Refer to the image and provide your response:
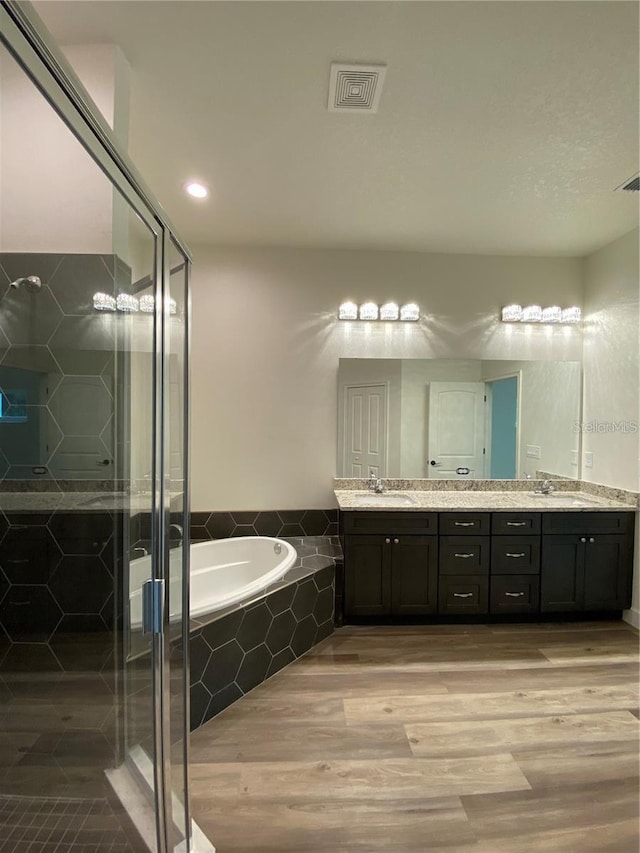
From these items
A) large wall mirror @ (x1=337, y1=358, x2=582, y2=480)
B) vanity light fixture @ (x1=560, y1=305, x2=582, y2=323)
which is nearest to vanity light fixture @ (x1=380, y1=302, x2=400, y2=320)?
large wall mirror @ (x1=337, y1=358, x2=582, y2=480)

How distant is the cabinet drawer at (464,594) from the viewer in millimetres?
2701

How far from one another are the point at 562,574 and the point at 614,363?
5.23 feet

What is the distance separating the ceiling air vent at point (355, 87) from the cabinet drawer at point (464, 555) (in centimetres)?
247

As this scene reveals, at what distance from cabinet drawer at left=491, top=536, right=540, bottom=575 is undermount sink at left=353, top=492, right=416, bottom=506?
65cm

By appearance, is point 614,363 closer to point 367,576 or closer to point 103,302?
point 367,576

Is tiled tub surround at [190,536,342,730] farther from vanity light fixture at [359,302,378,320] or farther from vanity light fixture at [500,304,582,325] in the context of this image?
vanity light fixture at [500,304,582,325]

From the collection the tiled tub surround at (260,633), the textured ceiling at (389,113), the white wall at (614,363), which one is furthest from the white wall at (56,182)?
the white wall at (614,363)

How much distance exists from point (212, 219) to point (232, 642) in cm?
261

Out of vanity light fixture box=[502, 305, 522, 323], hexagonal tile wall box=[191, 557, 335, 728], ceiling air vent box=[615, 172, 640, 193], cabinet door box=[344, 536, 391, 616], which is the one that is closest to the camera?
hexagonal tile wall box=[191, 557, 335, 728]

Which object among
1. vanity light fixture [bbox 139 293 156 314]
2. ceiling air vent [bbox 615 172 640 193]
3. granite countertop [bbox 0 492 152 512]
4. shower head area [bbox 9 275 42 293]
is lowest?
granite countertop [bbox 0 492 152 512]

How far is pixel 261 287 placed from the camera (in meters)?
3.09

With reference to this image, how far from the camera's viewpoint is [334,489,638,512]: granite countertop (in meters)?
2.68

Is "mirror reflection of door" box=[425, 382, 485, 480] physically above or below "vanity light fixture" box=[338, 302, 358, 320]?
below

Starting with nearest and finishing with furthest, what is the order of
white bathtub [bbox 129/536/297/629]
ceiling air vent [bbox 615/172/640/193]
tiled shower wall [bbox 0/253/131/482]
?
tiled shower wall [bbox 0/253/131/482] → ceiling air vent [bbox 615/172/640/193] → white bathtub [bbox 129/536/297/629]
